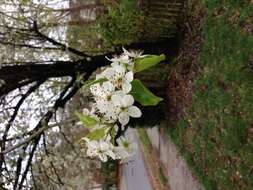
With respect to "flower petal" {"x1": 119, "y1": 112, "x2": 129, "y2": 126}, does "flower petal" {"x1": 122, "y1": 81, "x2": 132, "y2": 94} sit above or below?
above

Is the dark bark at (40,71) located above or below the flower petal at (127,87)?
below

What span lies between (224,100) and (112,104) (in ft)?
9.51

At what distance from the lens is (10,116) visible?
21.1 ft

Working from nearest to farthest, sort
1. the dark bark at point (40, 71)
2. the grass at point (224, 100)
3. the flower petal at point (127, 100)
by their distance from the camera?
1. the flower petal at point (127, 100)
2. the grass at point (224, 100)
3. the dark bark at point (40, 71)

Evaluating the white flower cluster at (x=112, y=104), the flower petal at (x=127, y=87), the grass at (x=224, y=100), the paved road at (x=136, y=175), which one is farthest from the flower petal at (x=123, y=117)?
the paved road at (x=136, y=175)

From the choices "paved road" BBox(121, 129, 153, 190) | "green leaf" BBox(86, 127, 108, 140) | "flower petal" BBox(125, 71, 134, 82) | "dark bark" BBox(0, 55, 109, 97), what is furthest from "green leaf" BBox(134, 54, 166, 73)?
"paved road" BBox(121, 129, 153, 190)

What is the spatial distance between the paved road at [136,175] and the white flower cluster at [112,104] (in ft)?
24.5

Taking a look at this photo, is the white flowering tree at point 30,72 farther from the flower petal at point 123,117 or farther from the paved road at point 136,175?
the paved road at point 136,175

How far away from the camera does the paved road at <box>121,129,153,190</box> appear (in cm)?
1066

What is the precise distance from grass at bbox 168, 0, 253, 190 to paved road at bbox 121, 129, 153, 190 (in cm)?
430

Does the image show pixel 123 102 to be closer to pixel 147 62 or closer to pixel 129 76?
pixel 129 76

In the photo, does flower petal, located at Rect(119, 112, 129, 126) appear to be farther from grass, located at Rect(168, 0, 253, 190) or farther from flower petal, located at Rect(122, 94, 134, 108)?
grass, located at Rect(168, 0, 253, 190)

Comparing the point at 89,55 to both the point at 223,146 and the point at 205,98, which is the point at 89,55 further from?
the point at 223,146

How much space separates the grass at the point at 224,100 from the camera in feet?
15.1
